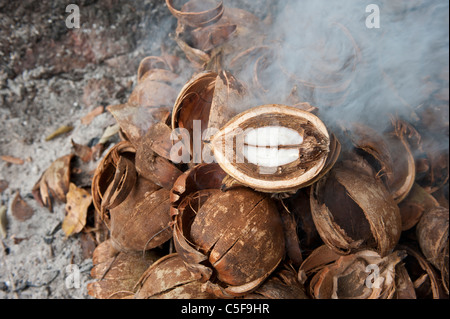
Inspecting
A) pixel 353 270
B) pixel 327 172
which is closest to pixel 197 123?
pixel 327 172

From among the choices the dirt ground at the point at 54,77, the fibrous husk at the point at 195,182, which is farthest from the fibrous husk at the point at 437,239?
the dirt ground at the point at 54,77

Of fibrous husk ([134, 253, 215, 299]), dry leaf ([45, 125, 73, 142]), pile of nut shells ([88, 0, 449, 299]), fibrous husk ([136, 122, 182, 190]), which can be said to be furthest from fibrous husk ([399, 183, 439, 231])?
dry leaf ([45, 125, 73, 142])

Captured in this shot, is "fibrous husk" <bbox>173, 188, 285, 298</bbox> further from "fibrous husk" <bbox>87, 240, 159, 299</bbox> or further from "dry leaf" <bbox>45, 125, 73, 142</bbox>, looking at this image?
"dry leaf" <bbox>45, 125, 73, 142</bbox>

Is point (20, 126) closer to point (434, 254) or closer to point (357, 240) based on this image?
point (357, 240)

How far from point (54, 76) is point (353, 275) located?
2.51 meters

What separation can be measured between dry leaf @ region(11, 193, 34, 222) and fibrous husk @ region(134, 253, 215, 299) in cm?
117

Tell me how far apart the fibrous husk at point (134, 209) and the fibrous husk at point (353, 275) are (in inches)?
30.7

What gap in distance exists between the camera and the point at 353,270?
187 centimetres

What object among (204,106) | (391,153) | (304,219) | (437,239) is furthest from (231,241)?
(437,239)

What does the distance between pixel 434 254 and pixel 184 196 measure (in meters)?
1.37

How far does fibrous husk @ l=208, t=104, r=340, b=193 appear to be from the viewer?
1.62m

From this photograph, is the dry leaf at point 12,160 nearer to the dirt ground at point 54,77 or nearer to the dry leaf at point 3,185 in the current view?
the dirt ground at point 54,77

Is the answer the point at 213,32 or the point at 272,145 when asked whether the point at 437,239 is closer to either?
the point at 272,145

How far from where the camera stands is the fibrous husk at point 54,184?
2508mm
